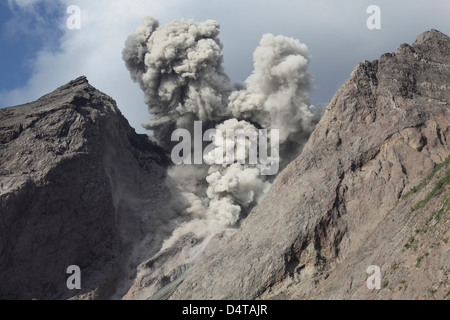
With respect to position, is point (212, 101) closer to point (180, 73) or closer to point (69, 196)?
point (180, 73)

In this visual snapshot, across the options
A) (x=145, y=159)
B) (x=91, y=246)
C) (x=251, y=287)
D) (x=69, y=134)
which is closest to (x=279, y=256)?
(x=251, y=287)

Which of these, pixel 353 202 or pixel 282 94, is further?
pixel 282 94

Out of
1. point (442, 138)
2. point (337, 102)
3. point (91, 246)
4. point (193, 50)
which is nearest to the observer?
point (442, 138)

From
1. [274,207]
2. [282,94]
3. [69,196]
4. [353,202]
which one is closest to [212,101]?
[282,94]

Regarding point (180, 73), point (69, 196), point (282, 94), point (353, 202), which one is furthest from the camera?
point (180, 73)

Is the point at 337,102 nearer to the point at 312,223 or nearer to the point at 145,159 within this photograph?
the point at 312,223

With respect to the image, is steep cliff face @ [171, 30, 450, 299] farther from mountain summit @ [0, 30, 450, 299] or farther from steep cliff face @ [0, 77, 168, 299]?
steep cliff face @ [0, 77, 168, 299]

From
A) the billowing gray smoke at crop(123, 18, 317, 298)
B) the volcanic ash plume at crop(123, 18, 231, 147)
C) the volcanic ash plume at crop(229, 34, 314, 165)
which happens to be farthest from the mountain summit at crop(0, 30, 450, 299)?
the volcanic ash plume at crop(229, 34, 314, 165)
